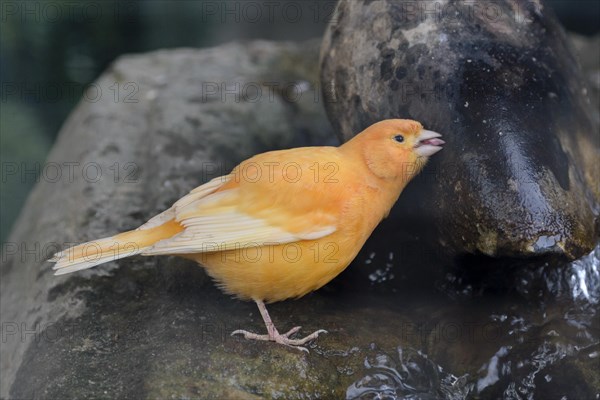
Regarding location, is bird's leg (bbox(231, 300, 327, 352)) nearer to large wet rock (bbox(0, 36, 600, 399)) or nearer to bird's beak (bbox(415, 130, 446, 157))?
large wet rock (bbox(0, 36, 600, 399))

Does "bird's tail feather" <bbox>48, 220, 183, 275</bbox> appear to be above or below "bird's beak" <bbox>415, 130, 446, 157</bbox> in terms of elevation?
below

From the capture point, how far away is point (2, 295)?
418 centimetres

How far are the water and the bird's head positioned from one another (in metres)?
0.65

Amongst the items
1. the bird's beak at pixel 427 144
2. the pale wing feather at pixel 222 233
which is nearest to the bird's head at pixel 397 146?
the bird's beak at pixel 427 144

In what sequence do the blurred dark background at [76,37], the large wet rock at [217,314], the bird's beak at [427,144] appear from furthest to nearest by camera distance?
1. the blurred dark background at [76,37]
2. the bird's beak at [427,144]
3. the large wet rock at [217,314]

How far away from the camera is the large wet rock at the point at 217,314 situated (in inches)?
119

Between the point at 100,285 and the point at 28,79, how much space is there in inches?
126

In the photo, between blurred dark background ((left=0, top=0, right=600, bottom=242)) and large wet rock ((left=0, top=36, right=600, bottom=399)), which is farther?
blurred dark background ((left=0, top=0, right=600, bottom=242))

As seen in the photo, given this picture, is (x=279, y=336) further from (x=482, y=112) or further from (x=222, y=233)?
(x=482, y=112)

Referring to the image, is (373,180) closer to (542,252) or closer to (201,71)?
(542,252)

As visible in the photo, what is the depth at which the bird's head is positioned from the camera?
3346 millimetres

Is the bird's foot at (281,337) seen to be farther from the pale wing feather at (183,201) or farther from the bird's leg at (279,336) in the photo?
the pale wing feather at (183,201)

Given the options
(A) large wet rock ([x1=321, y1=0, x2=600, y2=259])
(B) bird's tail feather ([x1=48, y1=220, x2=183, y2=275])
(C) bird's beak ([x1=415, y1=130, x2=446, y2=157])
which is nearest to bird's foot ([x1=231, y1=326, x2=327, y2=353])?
(B) bird's tail feather ([x1=48, y1=220, x2=183, y2=275])

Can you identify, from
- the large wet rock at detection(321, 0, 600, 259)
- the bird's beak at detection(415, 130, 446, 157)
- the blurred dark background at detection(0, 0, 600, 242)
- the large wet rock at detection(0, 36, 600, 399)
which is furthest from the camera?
the blurred dark background at detection(0, 0, 600, 242)
